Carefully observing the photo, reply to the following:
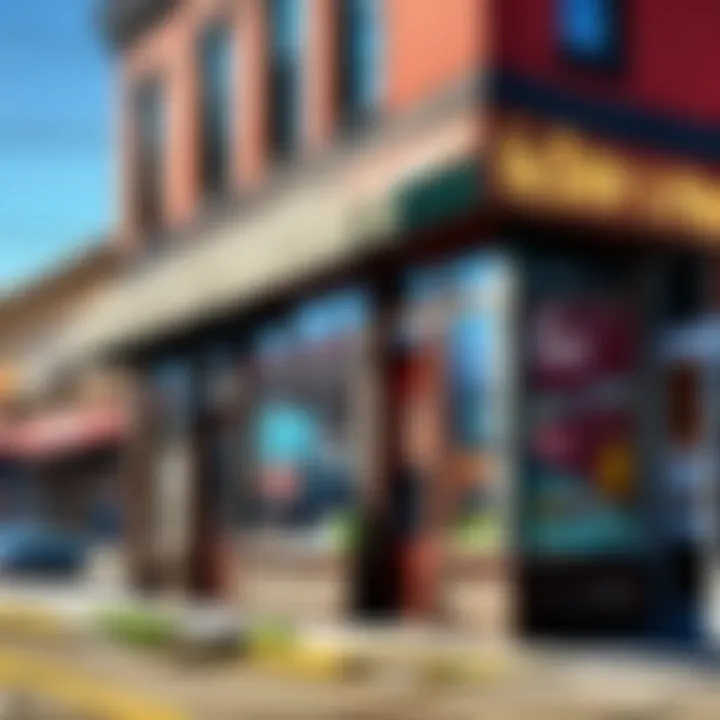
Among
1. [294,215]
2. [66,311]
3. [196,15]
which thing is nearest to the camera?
[294,215]

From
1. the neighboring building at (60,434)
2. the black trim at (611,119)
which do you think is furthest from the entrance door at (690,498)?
the neighboring building at (60,434)

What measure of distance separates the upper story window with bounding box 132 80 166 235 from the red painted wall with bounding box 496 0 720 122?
27.7 ft

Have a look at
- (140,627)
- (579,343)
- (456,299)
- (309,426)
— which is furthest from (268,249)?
(140,627)

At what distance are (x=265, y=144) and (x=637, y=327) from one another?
19.1 feet

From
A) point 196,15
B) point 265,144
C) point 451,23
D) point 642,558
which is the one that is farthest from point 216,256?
point 642,558

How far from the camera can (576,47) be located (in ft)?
49.1

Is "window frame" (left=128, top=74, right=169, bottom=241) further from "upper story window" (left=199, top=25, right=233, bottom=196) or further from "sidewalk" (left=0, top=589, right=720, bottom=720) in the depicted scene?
"sidewalk" (left=0, top=589, right=720, bottom=720)

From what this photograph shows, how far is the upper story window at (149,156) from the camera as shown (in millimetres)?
21750

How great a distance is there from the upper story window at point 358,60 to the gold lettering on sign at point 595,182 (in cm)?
266

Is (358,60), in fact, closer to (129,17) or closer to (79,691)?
(129,17)

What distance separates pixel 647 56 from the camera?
51.3 ft

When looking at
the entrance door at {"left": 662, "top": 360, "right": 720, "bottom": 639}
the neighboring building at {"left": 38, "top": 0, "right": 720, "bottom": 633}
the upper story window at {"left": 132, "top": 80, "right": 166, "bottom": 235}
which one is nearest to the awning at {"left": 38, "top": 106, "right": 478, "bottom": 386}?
the neighboring building at {"left": 38, "top": 0, "right": 720, "bottom": 633}

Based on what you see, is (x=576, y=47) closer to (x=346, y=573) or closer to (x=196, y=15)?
(x=346, y=573)

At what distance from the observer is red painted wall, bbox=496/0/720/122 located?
14250 mm
